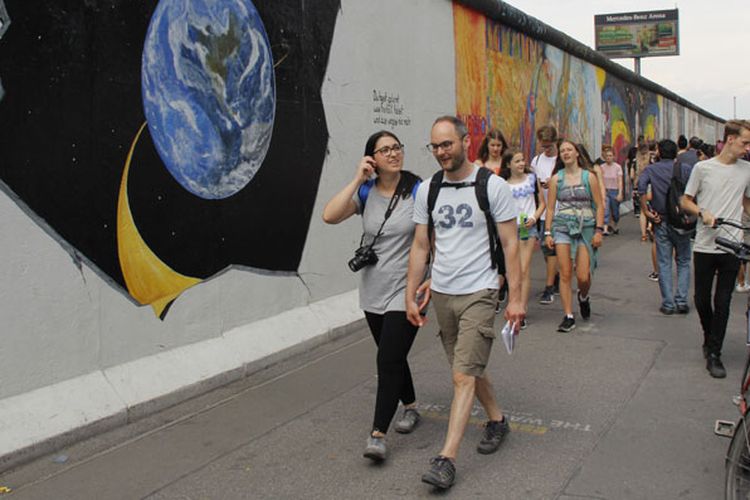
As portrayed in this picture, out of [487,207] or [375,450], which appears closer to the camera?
[487,207]

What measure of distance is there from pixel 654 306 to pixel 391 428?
457 centimetres

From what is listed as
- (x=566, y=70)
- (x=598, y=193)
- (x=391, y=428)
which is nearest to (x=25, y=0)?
(x=391, y=428)

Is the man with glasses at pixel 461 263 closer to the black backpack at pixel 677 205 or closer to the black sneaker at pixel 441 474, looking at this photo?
the black sneaker at pixel 441 474

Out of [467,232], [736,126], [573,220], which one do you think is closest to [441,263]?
[467,232]

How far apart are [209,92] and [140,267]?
5.10 feet

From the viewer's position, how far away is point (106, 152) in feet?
16.7

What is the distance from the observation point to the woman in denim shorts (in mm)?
7238

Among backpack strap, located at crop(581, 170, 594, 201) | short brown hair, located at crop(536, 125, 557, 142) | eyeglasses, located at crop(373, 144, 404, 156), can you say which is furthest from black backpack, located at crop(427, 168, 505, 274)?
short brown hair, located at crop(536, 125, 557, 142)

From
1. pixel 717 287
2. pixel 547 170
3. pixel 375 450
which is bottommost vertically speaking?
pixel 375 450

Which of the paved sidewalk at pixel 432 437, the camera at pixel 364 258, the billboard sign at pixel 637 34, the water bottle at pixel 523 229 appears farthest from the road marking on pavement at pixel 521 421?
the billboard sign at pixel 637 34

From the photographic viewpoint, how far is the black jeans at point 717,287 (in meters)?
5.74

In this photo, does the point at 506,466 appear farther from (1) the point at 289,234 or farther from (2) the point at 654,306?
(2) the point at 654,306

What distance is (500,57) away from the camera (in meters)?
13.2

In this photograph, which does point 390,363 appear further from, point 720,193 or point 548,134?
point 548,134
